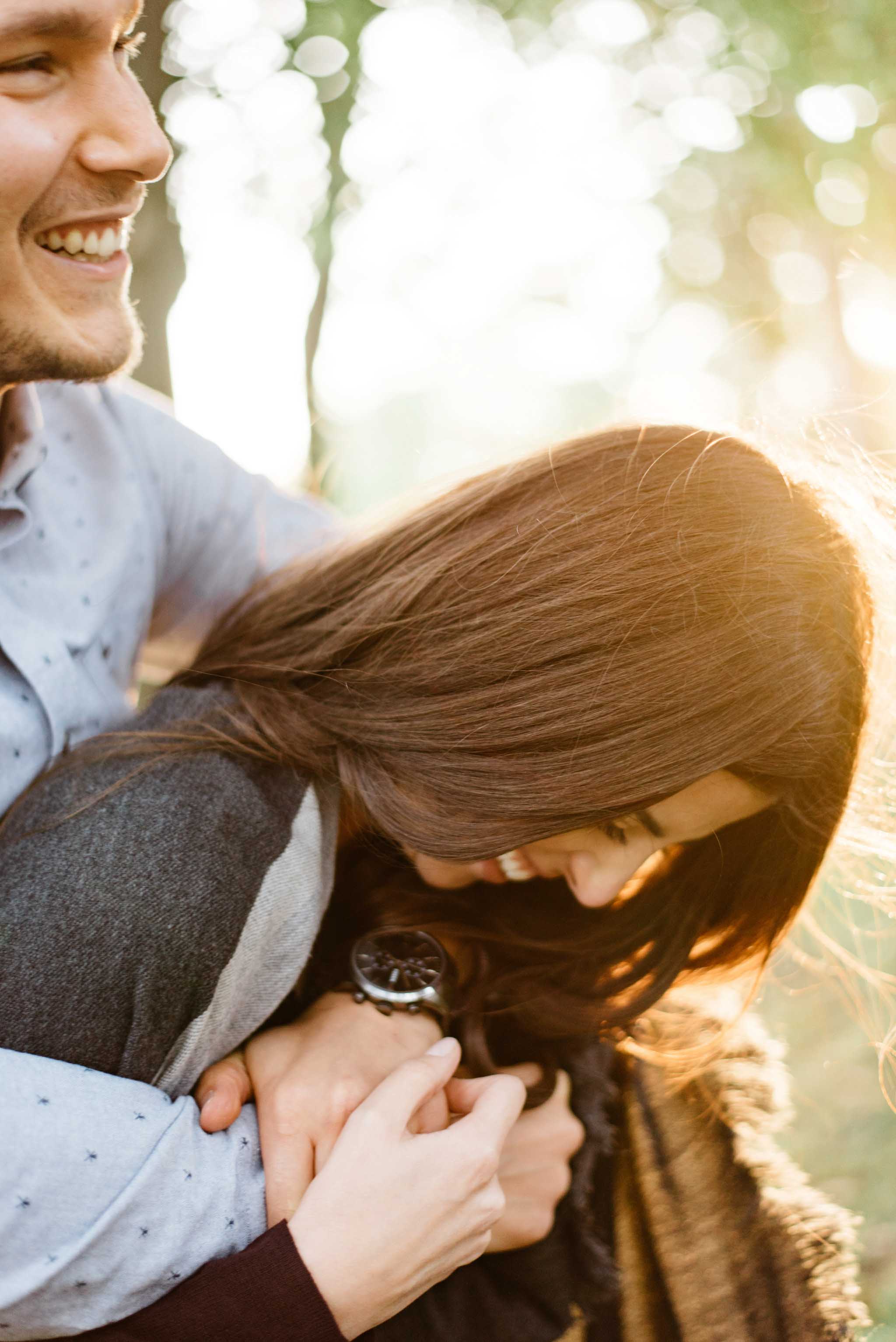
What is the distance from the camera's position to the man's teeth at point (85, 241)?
1.49 metres

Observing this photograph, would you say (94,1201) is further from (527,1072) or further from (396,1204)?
(527,1072)

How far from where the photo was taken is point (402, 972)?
164 centimetres

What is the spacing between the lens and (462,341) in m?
3.33

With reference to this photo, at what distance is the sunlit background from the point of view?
2.78 m

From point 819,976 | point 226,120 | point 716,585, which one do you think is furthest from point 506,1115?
point 226,120

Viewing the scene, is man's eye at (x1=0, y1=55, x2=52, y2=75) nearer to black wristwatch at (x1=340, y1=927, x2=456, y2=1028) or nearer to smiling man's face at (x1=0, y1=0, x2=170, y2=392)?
smiling man's face at (x1=0, y1=0, x2=170, y2=392)

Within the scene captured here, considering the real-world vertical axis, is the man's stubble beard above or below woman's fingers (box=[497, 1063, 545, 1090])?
above

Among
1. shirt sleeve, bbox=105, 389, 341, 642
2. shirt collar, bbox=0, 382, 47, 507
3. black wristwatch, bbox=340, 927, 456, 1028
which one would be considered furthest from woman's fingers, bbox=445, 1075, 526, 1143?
shirt collar, bbox=0, 382, 47, 507

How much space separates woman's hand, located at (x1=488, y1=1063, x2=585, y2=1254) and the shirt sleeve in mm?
1117

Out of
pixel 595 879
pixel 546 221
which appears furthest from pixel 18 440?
pixel 546 221

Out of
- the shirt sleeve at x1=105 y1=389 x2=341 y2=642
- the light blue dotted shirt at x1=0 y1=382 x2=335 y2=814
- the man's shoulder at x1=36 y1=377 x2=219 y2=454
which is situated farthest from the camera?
the shirt sleeve at x1=105 y1=389 x2=341 y2=642

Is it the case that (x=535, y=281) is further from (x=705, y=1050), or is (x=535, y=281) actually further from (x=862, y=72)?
(x=705, y=1050)

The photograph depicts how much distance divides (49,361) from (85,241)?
22 centimetres

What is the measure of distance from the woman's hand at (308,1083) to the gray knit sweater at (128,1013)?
26 millimetres
